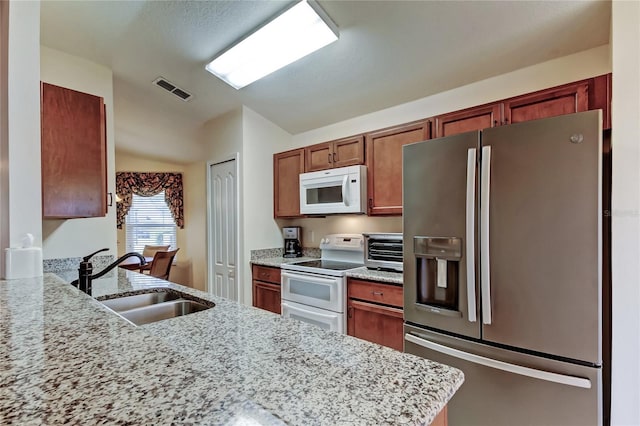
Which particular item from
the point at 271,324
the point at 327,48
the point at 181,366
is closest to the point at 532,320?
the point at 271,324

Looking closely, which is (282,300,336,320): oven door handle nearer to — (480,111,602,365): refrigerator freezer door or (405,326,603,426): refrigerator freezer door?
(405,326,603,426): refrigerator freezer door

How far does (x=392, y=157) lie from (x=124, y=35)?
7.46 feet

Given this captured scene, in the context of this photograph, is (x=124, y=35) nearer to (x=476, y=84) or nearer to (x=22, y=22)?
(x=22, y=22)

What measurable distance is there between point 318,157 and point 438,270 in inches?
68.3

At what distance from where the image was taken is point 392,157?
2.53 m

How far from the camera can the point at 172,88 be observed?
304 cm

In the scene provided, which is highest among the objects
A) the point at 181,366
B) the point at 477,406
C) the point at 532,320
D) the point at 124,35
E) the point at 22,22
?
the point at 124,35

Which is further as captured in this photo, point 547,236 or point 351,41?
point 351,41

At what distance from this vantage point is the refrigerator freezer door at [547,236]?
134 centimetres

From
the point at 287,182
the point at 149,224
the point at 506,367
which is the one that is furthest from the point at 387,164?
the point at 149,224

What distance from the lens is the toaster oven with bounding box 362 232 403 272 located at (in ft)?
8.03

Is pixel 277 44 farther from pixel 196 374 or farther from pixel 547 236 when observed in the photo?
pixel 196 374

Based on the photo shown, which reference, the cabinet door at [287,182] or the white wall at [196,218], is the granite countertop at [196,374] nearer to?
the cabinet door at [287,182]
